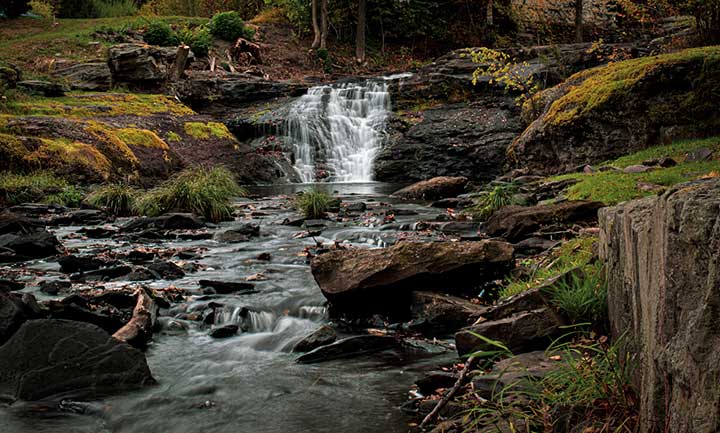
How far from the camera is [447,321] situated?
575 cm

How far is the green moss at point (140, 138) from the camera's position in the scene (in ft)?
63.4

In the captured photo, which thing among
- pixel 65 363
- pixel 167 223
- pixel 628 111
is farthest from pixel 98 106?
pixel 65 363

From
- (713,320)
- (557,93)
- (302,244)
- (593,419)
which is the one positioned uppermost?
(557,93)

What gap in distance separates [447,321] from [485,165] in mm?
16261

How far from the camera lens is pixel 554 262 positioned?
6008 mm

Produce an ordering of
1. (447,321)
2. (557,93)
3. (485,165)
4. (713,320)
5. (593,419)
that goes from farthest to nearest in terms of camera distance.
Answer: (485,165) < (557,93) < (447,321) < (593,419) < (713,320)

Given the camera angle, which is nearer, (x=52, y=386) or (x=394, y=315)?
(x=52, y=386)

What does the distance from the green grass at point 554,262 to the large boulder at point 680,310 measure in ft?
9.81

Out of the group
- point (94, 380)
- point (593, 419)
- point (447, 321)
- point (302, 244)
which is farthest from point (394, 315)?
point (302, 244)

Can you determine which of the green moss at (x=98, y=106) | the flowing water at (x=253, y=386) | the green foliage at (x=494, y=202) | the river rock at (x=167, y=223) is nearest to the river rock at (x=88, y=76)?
the green moss at (x=98, y=106)

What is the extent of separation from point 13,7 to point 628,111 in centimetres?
3785

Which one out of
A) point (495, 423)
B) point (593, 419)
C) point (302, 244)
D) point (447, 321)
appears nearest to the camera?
point (593, 419)

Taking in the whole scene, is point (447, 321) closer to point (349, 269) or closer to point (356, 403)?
point (349, 269)

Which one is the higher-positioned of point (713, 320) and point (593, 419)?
point (713, 320)
